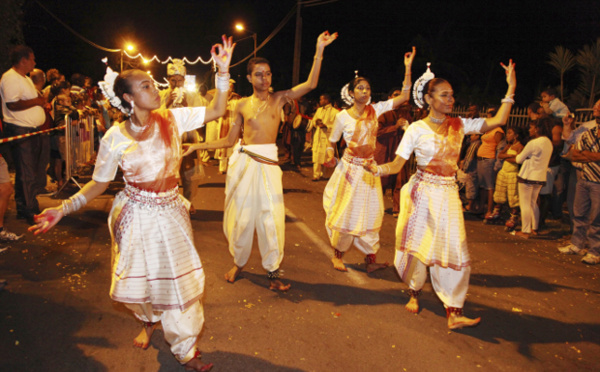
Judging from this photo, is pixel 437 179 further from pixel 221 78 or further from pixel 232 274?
pixel 232 274

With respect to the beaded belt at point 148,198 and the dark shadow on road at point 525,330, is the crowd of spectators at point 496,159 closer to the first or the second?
the dark shadow on road at point 525,330

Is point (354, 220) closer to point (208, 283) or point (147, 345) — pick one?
point (208, 283)

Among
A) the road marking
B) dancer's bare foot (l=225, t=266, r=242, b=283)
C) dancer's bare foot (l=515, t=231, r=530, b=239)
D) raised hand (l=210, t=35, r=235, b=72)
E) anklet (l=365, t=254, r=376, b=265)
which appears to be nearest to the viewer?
raised hand (l=210, t=35, r=235, b=72)

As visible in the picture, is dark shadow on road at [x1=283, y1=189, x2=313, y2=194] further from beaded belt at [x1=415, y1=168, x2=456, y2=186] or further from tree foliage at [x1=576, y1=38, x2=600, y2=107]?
tree foliage at [x1=576, y1=38, x2=600, y2=107]

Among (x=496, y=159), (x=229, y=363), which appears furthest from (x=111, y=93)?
(x=496, y=159)

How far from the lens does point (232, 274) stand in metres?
4.94

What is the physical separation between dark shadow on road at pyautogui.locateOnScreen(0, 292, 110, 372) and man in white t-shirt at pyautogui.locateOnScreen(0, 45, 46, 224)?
9.24 feet

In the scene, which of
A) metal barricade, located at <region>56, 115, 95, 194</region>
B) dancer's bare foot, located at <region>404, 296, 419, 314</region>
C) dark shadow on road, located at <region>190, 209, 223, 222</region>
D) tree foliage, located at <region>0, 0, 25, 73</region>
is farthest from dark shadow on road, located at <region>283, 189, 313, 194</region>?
tree foliage, located at <region>0, 0, 25, 73</region>

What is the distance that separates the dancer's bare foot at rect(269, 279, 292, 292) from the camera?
4.70 m

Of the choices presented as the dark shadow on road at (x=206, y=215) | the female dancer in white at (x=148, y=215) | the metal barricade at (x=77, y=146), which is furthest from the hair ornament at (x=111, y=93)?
the metal barricade at (x=77, y=146)

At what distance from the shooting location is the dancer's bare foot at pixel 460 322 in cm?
405

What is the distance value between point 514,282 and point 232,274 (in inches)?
135

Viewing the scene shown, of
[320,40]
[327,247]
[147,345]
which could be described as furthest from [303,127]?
[147,345]

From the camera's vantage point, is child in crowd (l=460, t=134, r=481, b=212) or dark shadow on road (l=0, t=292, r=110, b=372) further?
child in crowd (l=460, t=134, r=481, b=212)
